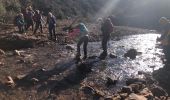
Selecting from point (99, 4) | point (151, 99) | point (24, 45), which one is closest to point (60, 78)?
point (151, 99)

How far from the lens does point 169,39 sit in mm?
25328

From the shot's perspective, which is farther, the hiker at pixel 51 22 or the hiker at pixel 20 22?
the hiker at pixel 20 22

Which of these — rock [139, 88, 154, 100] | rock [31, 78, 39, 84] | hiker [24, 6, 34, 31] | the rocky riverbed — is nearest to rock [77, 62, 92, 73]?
the rocky riverbed

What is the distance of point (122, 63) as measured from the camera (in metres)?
21.1

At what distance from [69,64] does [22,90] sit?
15.9ft

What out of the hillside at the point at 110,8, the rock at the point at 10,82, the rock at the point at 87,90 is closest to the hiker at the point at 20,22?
the hillside at the point at 110,8

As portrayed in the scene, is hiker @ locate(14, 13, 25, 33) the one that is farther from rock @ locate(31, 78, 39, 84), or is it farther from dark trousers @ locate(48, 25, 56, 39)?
rock @ locate(31, 78, 39, 84)

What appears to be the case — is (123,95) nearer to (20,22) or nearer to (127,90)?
(127,90)

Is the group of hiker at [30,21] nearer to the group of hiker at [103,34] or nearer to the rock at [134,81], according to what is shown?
the group of hiker at [103,34]

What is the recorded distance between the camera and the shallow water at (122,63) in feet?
59.8

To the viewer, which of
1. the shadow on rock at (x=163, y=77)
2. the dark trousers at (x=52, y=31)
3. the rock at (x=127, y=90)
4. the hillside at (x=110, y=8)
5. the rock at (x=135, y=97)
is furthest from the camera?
the hillside at (x=110, y=8)

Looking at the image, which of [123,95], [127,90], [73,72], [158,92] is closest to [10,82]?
[73,72]

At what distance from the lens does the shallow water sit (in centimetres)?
1822

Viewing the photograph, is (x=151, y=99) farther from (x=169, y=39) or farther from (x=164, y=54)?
(x=169, y=39)
